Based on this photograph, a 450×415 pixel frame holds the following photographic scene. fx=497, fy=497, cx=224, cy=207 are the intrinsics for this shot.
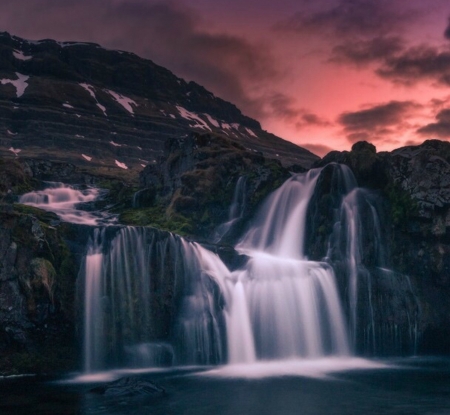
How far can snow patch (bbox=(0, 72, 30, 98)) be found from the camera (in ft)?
534

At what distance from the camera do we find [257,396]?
18.8 m

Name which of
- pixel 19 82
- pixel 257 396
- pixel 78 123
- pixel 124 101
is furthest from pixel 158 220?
pixel 124 101

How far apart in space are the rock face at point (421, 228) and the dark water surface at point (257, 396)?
6434 mm

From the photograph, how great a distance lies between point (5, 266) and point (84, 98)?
6391 inches

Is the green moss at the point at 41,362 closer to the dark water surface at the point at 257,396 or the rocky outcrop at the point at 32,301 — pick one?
the rocky outcrop at the point at 32,301

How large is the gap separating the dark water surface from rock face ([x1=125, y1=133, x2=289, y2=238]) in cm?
1704

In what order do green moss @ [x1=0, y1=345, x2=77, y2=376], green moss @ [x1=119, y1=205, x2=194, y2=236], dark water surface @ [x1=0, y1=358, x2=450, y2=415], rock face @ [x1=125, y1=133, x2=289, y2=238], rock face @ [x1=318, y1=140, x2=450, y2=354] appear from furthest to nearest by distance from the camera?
rock face @ [x1=125, y1=133, x2=289, y2=238], green moss @ [x1=119, y1=205, x2=194, y2=236], rock face @ [x1=318, y1=140, x2=450, y2=354], green moss @ [x1=0, y1=345, x2=77, y2=376], dark water surface @ [x1=0, y1=358, x2=450, y2=415]

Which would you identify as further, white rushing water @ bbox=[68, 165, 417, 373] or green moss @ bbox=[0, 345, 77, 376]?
white rushing water @ bbox=[68, 165, 417, 373]

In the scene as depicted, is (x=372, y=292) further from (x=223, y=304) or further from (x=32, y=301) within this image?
(x=32, y=301)

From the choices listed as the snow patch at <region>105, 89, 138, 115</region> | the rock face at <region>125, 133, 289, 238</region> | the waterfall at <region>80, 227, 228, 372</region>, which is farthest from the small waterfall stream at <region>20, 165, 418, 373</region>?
the snow patch at <region>105, 89, 138, 115</region>

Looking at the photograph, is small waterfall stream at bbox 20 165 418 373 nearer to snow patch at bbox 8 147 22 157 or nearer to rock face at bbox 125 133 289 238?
rock face at bbox 125 133 289 238

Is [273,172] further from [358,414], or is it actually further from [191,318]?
[358,414]

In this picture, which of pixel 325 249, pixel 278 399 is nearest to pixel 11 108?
pixel 325 249

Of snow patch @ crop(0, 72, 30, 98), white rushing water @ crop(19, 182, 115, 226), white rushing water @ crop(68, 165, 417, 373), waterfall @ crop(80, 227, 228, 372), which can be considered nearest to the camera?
waterfall @ crop(80, 227, 228, 372)
